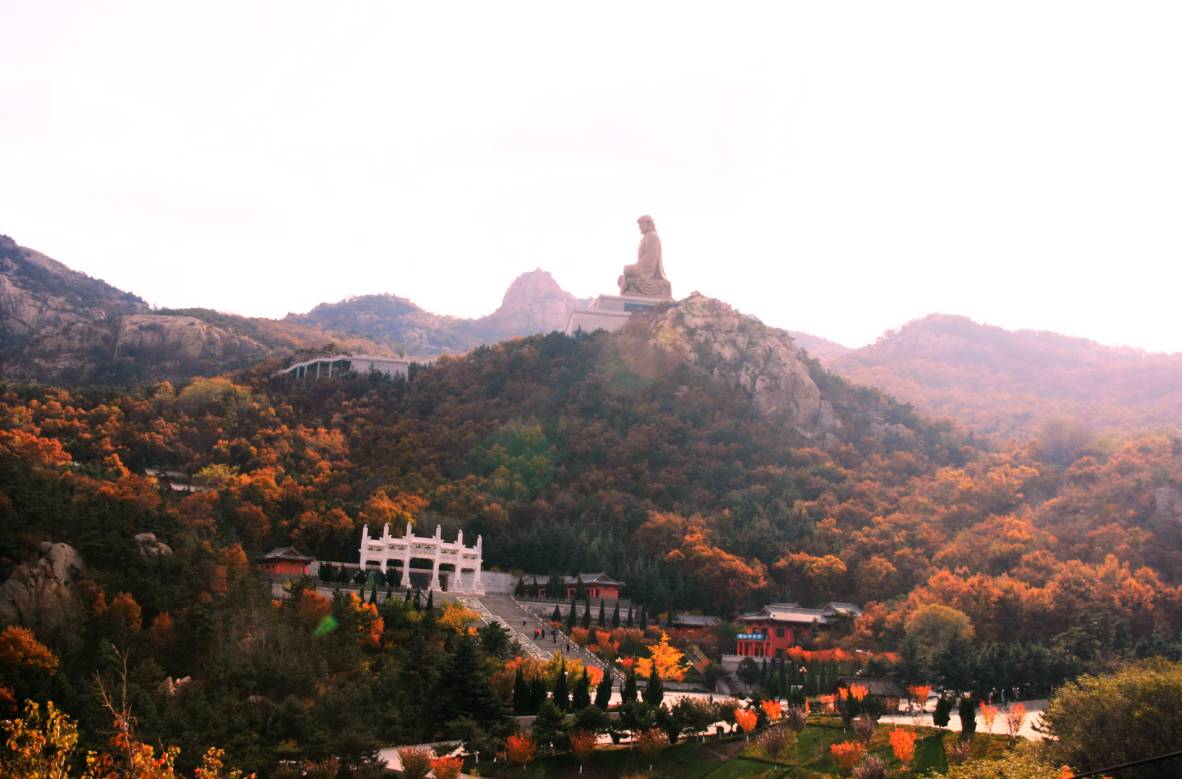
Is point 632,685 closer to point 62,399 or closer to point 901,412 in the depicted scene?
point 62,399

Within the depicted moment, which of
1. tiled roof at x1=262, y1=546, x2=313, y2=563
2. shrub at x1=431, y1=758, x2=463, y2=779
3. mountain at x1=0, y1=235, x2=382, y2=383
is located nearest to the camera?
shrub at x1=431, y1=758, x2=463, y2=779

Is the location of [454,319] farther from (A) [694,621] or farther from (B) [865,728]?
(B) [865,728]

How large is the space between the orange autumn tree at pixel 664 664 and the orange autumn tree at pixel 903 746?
11.0 metres

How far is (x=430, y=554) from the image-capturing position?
163 feet

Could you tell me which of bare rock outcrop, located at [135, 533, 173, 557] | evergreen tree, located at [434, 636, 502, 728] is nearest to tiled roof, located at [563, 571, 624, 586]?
evergreen tree, located at [434, 636, 502, 728]

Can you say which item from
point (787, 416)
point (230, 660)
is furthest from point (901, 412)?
point (230, 660)

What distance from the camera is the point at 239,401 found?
→ 2576 inches

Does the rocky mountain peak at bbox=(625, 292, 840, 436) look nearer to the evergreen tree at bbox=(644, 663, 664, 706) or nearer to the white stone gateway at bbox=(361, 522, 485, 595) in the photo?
the white stone gateway at bbox=(361, 522, 485, 595)

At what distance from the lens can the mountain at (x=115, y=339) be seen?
278 feet

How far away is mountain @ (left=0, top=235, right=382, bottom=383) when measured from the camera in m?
84.7

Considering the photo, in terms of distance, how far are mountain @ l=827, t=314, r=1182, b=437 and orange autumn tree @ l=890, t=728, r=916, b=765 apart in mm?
57279

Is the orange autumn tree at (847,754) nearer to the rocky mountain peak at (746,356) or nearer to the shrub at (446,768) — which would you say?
the shrub at (446,768)

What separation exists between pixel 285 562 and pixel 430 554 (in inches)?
223

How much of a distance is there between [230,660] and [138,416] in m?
30.5
